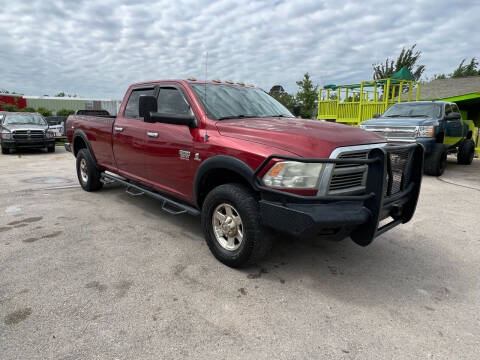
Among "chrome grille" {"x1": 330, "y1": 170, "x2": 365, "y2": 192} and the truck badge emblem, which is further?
the truck badge emblem

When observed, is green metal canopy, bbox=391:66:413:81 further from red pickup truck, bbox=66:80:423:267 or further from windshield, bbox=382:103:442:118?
red pickup truck, bbox=66:80:423:267

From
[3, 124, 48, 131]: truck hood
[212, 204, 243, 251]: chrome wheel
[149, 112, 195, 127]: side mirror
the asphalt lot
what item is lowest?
the asphalt lot

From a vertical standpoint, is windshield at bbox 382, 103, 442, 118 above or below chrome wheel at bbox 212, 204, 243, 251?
above

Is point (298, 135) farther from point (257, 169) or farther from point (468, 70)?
point (468, 70)

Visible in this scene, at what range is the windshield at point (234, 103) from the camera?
3.54 metres

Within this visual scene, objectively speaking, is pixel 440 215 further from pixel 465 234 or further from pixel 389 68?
pixel 389 68

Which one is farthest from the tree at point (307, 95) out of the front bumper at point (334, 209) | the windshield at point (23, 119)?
the front bumper at point (334, 209)

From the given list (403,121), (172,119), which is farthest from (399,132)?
(172,119)

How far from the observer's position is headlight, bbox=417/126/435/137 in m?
7.90

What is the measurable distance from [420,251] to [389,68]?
1516 inches

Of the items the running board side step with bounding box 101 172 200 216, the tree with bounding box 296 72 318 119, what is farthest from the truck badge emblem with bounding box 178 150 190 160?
the tree with bounding box 296 72 318 119

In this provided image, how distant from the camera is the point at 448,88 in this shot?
21859 millimetres

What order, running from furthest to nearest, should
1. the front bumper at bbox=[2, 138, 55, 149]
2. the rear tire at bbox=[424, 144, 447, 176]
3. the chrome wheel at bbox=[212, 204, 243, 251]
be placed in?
1. the front bumper at bbox=[2, 138, 55, 149]
2. the rear tire at bbox=[424, 144, 447, 176]
3. the chrome wheel at bbox=[212, 204, 243, 251]

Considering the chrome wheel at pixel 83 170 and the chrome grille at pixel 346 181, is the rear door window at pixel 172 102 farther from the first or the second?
the chrome wheel at pixel 83 170
